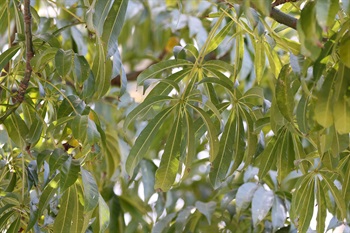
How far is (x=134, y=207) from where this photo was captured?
5.06ft

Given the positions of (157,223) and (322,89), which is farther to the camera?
(157,223)

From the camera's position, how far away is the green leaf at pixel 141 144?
3.05ft

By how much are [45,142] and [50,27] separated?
0.93 ft

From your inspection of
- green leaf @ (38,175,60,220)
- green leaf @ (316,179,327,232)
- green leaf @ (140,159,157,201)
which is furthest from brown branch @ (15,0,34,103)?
green leaf @ (140,159,157,201)

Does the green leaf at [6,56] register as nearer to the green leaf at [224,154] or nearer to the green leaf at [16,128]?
the green leaf at [16,128]

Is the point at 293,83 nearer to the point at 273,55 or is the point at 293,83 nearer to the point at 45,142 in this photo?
the point at 273,55

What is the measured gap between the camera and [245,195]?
4.06 ft

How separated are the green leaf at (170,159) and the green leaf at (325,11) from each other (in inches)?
12.8

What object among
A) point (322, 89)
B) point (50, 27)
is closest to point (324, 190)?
point (322, 89)

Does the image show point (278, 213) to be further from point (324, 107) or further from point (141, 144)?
point (324, 107)

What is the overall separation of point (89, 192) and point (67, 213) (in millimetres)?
71

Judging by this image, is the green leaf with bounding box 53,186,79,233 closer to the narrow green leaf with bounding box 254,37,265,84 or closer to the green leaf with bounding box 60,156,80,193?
the green leaf with bounding box 60,156,80,193

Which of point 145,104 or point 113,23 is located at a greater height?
point 113,23

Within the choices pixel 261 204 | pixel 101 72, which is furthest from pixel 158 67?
pixel 261 204
